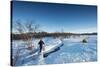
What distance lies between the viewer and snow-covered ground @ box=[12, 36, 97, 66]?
2072 mm

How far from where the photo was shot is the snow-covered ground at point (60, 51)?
81.6 inches

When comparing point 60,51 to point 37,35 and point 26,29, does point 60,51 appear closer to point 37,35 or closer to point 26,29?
point 37,35

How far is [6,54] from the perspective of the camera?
2014 mm

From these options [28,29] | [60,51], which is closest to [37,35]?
[28,29]

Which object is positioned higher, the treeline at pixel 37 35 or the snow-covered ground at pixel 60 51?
the treeline at pixel 37 35

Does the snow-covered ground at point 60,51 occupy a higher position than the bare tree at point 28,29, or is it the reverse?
the bare tree at point 28,29

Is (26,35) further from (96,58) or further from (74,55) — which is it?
(96,58)

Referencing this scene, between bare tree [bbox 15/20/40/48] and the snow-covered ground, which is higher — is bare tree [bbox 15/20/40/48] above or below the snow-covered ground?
above

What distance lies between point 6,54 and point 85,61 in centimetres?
96

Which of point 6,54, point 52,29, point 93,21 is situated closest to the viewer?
point 6,54

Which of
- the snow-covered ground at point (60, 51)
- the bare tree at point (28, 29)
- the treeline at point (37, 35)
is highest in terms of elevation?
the bare tree at point (28, 29)

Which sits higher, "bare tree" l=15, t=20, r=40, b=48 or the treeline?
"bare tree" l=15, t=20, r=40, b=48

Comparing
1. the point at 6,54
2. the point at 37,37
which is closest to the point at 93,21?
the point at 37,37

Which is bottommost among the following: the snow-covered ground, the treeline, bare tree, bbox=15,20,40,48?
the snow-covered ground
